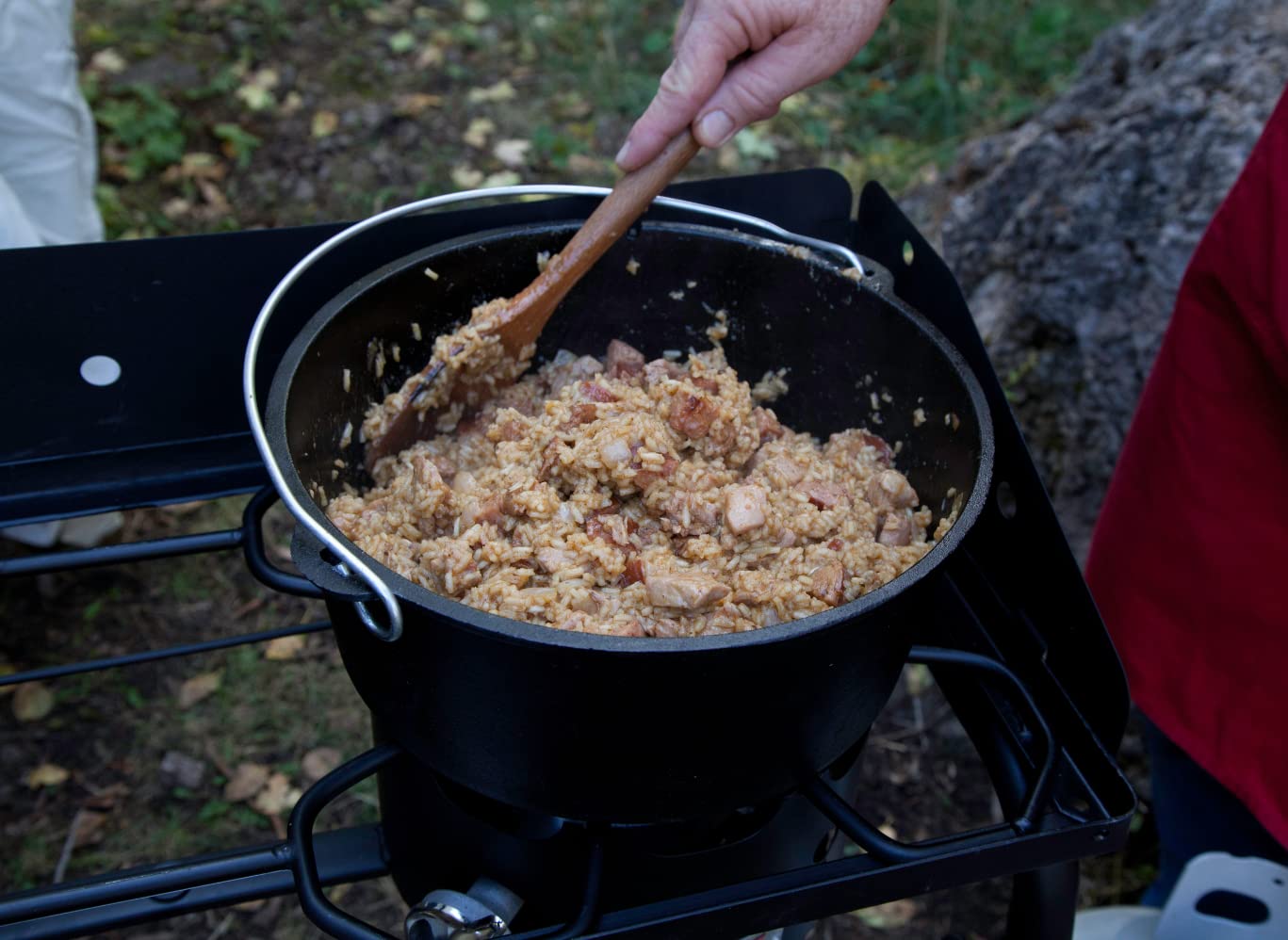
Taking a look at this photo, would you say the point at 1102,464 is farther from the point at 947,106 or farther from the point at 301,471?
the point at 947,106

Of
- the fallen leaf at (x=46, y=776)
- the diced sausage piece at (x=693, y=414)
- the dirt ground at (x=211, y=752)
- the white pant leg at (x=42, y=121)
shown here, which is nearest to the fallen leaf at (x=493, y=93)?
the white pant leg at (x=42, y=121)

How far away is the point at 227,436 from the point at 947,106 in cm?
480

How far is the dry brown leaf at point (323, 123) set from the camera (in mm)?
5414

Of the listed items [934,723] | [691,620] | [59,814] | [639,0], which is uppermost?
[691,620]

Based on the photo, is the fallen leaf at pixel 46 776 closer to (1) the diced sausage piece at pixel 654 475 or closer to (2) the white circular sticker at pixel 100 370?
(2) the white circular sticker at pixel 100 370

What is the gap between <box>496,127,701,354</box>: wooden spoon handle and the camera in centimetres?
194

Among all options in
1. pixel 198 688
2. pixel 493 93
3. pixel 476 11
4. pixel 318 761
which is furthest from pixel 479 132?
pixel 318 761

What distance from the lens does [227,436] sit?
85.0 inches

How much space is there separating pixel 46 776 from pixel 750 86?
292cm

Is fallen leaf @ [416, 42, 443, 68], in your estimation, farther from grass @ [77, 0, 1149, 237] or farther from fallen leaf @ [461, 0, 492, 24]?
fallen leaf @ [461, 0, 492, 24]

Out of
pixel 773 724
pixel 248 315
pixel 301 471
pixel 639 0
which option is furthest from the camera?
pixel 639 0

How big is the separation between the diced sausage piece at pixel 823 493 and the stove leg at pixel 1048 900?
70 cm

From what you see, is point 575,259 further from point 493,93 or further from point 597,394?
point 493,93

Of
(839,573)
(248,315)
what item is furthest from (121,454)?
(839,573)
